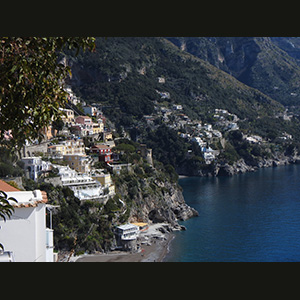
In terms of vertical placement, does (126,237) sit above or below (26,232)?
below

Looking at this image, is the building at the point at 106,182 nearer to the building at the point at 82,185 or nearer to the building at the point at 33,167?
the building at the point at 82,185

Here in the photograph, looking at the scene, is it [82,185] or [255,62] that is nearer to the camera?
[82,185]

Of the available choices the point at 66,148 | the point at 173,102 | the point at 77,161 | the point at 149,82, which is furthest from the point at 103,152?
the point at 149,82

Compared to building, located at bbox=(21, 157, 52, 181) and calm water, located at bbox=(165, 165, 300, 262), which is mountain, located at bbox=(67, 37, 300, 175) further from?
building, located at bbox=(21, 157, 52, 181)

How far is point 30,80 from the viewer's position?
162cm

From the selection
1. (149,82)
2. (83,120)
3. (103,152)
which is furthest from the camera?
(149,82)

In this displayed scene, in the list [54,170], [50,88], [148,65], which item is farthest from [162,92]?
[50,88]

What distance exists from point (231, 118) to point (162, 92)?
18.2 feet

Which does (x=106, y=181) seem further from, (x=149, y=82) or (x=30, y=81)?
(x=149, y=82)

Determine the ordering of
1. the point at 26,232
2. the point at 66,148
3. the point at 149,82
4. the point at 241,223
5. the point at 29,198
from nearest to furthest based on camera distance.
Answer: the point at 26,232
the point at 29,198
the point at 241,223
the point at 66,148
the point at 149,82

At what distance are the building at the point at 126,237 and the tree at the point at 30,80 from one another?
11.0 metres

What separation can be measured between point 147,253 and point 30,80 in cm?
1106
